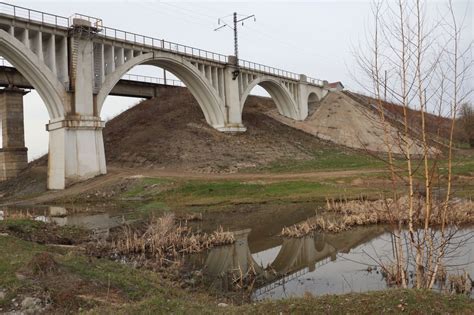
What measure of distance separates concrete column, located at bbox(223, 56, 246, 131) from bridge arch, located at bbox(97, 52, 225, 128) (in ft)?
3.39

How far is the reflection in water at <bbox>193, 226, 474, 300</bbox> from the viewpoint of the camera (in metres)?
10.7

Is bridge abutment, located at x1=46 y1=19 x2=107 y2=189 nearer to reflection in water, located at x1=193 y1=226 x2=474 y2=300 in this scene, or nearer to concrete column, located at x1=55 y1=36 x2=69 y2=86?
concrete column, located at x1=55 y1=36 x2=69 y2=86

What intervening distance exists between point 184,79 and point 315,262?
1529 inches

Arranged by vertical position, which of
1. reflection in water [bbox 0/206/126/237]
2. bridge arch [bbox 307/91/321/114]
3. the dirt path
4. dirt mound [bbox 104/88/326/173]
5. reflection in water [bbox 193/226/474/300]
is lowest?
reflection in water [bbox 193/226/474/300]

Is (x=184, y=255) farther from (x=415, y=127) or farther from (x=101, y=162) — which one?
(x=101, y=162)

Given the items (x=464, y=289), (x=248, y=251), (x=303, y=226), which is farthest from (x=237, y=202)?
(x=464, y=289)

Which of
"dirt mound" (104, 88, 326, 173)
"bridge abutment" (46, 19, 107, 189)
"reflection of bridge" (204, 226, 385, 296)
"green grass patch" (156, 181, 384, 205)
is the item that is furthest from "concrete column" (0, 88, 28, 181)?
"reflection of bridge" (204, 226, 385, 296)

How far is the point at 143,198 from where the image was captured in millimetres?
32125

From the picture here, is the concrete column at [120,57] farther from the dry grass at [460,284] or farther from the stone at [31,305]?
the dry grass at [460,284]

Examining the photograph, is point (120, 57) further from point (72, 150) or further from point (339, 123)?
point (339, 123)

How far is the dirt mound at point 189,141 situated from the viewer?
45125 mm

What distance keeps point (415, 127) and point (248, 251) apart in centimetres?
908

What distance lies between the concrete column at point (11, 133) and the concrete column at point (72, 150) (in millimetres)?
13957

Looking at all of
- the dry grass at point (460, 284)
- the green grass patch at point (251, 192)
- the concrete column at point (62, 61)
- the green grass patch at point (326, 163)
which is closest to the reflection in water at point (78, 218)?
the green grass patch at point (251, 192)
